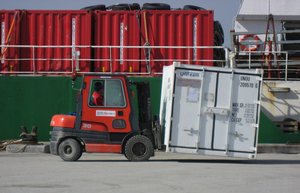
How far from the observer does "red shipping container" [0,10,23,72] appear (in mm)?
20047

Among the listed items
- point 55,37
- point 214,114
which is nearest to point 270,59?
point 214,114

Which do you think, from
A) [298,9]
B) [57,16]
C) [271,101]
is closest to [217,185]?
[271,101]

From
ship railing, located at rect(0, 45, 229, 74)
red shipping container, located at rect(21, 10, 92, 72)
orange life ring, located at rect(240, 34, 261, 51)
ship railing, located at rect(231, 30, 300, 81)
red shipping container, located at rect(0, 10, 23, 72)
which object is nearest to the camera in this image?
ship railing, located at rect(231, 30, 300, 81)

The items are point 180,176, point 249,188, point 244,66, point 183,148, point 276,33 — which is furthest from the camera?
point 276,33

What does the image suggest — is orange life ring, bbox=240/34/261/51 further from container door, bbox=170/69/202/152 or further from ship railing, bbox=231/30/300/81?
container door, bbox=170/69/202/152

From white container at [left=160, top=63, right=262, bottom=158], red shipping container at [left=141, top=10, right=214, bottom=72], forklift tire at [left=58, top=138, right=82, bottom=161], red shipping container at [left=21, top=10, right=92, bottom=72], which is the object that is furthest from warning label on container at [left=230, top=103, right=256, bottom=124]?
red shipping container at [left=21, top=10, right=92, bottom=72]

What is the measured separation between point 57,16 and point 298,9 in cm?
921

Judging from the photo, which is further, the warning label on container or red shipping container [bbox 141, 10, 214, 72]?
red shipping container [bbox 141, 10, 214, 72]

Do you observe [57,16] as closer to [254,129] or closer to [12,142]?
[12,142]

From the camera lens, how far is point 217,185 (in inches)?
422

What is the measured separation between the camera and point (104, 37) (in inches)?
802

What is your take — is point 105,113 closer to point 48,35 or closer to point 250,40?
point 48,35

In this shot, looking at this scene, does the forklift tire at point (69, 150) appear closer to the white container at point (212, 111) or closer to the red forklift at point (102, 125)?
the red forklift at point (102, 125)

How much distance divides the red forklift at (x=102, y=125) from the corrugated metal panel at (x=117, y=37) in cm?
545
